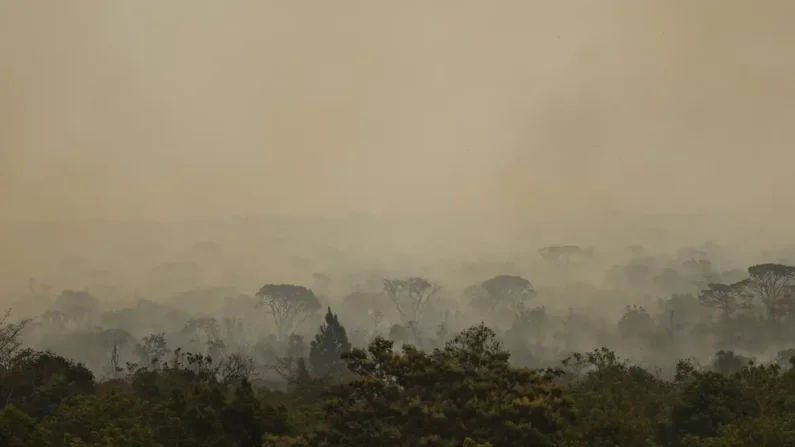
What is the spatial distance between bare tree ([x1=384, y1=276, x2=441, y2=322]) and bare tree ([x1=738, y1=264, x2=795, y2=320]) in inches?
2056

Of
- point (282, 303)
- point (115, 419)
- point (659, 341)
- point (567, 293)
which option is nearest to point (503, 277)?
point (567, 293)

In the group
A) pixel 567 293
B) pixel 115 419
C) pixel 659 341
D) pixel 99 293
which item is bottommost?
pixel 115 419

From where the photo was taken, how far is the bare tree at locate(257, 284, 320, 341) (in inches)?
4611

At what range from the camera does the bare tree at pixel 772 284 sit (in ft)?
299

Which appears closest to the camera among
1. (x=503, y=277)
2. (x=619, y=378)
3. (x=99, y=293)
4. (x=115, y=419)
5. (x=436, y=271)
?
(x=115, y=419)

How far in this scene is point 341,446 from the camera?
20641 millimetres

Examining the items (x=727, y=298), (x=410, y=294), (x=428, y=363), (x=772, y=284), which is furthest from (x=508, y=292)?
(x=428, y=363)

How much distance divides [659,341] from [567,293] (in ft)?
107

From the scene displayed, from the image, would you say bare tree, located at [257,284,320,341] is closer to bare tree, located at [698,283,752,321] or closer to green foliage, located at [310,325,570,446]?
bare tree, located at [698,283,752,321]

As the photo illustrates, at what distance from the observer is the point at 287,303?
11819 centimetres

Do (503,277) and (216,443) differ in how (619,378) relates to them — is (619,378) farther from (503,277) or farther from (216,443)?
(503,277)

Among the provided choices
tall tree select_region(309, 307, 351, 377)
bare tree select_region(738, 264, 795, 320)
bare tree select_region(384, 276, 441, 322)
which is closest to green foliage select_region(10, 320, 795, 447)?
tall tree select_region(309, 307, 351, 377)

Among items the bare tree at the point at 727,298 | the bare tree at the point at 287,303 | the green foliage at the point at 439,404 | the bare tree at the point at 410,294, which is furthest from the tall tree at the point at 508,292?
the green foliage at the point at 439,404

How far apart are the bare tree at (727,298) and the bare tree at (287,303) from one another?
63.6 m
